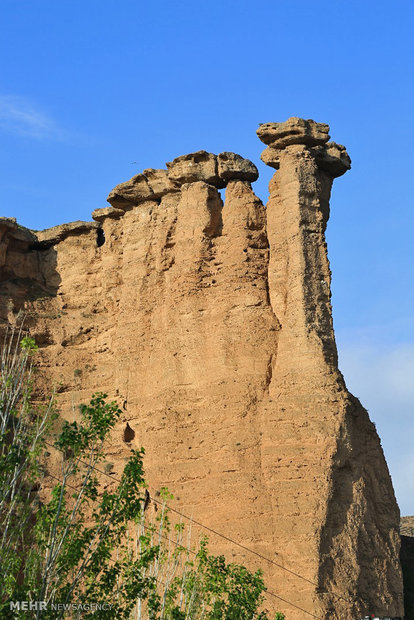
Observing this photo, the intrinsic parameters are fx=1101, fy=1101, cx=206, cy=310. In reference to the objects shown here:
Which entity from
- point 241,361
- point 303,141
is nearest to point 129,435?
point 241,361

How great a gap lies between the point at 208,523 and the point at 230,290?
10.7m

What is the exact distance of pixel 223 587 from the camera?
33.3 metres

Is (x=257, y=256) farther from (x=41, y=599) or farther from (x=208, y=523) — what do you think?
(x=41, y=599)

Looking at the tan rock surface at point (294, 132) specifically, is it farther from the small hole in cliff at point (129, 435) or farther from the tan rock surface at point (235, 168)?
the small hole in cliff at point (129, 435)

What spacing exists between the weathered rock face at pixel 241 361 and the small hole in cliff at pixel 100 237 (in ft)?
0.25

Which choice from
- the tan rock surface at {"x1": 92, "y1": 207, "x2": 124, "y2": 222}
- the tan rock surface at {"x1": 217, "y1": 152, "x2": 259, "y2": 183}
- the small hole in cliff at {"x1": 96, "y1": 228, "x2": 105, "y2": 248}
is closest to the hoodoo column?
the tan rock surface at {"x1": 217, "y1": 152, "x2": 259, "y2": 183}

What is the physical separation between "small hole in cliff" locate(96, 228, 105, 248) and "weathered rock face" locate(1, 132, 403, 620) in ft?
0.25

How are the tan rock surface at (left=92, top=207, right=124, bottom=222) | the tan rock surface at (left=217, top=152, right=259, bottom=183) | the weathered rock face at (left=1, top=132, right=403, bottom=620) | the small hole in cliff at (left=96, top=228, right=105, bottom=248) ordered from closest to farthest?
the weathered rock face at (left=1, top=132, right=403, bottom=620) → the tan rock surface at (left=217, top=152, right=259, bottom=183) → the tan rock surface at (left=92, top=207, right=124, bottom=222) → the small hole in cliff at (left=96, top=228, right=105, bottom=248)

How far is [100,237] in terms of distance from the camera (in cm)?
5716

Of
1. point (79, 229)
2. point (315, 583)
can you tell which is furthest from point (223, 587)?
point (79, 229)

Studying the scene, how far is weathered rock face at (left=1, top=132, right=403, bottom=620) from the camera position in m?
41.8

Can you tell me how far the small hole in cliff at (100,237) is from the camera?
56953mm

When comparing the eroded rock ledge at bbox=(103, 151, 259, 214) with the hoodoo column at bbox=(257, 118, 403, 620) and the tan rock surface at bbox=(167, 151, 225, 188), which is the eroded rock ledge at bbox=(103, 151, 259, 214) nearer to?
the tan rock surface at bbox=(167, 151, 225, 188)

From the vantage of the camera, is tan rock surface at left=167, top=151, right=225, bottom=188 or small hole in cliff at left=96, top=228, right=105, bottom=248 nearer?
tan rock surface at left=167, top=151, right=225, bottom=188
